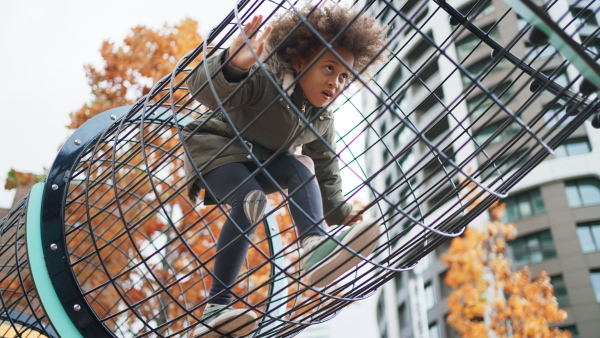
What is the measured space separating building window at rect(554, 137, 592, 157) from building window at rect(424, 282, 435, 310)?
458 cm

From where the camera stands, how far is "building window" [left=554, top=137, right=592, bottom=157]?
40.1ft

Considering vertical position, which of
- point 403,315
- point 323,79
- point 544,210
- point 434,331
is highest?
point 544,210

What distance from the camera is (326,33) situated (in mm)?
1190

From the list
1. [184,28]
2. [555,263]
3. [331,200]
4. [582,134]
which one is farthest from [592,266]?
[331,200]

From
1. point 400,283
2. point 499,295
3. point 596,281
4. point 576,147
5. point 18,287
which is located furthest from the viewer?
point 400,283

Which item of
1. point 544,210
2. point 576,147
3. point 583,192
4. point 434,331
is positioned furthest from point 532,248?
point 434,331

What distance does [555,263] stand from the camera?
11430mm

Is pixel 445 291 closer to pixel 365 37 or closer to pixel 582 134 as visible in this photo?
pixel 582 134

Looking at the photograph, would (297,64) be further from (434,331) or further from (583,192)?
(434,331)

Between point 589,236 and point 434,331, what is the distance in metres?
4.68

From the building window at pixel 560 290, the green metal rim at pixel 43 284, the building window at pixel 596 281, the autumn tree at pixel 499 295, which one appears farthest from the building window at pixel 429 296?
the green metal rim at pixel 43 284

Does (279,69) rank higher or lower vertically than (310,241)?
higher

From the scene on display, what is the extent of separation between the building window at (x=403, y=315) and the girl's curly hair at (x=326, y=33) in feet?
50.9

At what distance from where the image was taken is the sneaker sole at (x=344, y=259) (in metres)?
0.93
